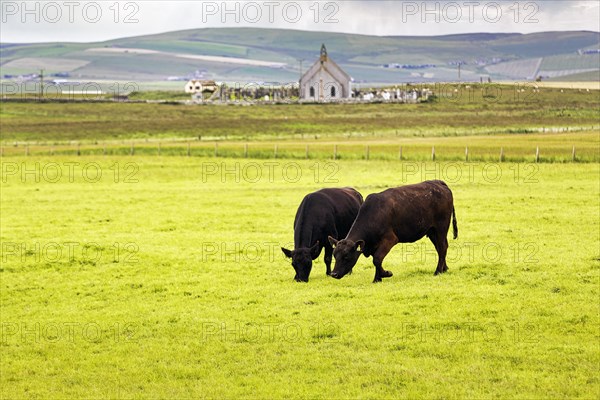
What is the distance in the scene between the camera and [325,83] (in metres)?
140

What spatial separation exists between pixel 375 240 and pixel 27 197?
2837cm

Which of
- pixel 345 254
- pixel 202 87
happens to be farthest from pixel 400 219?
pixel 202 87

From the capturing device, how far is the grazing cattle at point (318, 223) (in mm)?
20062

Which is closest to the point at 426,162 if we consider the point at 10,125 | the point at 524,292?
the point at 524,292

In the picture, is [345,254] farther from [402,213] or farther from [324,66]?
[324,66]

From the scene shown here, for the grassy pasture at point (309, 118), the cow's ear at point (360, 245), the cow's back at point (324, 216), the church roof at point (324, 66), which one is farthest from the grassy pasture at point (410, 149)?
the church roof at point (324, 66)

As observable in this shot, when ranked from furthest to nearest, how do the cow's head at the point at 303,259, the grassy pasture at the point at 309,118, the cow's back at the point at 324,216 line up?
the grassy pasture at the point at 309,118 < the cow's back at the point at 324,216 < the cow's head at the point at 303,259

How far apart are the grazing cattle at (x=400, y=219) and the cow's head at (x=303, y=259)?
1.33 metres

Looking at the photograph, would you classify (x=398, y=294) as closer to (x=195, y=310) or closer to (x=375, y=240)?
(x=375, y=240)

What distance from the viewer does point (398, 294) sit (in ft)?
64.0

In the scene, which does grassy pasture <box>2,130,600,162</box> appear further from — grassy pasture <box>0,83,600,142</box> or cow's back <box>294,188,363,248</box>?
cow's back <box>294,188,363,248</box>

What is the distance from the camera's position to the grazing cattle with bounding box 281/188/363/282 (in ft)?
65.8

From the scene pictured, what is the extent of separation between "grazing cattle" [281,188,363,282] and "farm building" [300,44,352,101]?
4631 inches

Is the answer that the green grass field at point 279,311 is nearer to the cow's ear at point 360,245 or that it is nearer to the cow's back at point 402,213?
the cow's back at point 402,213
